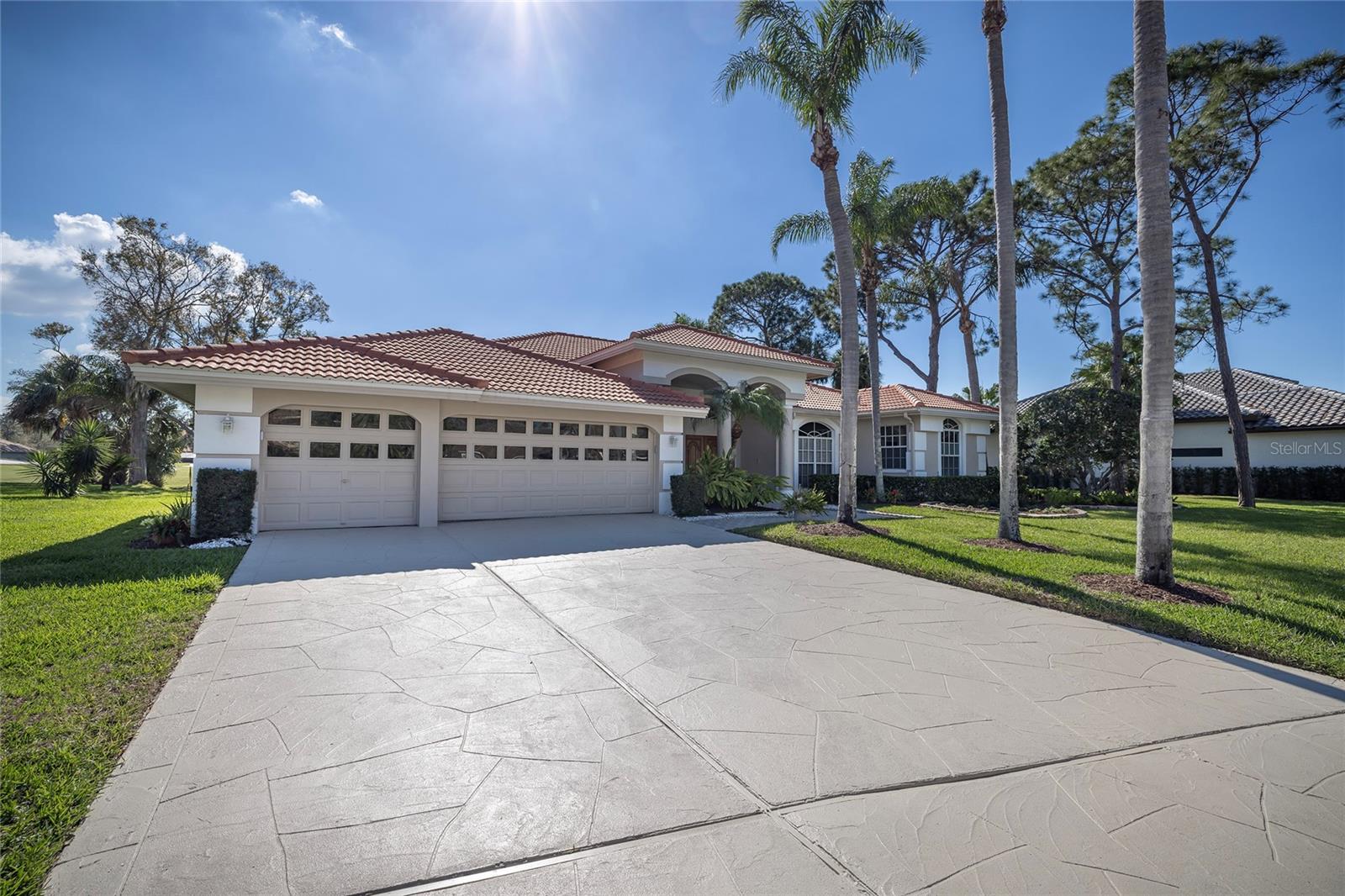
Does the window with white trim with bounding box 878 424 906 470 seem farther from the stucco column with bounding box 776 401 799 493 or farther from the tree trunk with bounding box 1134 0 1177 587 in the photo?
the tree trunk with bounding box 1134 0 1177 587

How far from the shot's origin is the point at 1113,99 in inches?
766

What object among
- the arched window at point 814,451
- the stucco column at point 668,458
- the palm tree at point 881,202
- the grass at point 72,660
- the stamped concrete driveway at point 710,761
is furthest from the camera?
the arched window at point 814,451

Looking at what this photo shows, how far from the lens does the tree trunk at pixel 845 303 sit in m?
11.7

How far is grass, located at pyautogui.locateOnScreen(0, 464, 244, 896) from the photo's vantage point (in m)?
2.50

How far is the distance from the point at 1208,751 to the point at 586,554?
23.4 feet

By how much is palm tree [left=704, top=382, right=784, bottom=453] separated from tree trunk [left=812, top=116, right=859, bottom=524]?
4.35 m

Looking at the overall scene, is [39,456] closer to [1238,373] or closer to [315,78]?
[315,78]

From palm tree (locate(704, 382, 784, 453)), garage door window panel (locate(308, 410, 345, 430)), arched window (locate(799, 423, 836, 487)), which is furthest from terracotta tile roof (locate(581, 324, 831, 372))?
garage door window panel (locate(308, 410, 345, 430))

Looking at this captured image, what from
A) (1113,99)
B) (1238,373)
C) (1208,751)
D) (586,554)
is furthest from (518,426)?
(1238,373)

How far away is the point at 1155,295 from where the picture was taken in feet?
21.9

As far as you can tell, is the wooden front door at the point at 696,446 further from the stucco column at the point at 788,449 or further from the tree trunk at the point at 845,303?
the tree trunk at the point at 845,303

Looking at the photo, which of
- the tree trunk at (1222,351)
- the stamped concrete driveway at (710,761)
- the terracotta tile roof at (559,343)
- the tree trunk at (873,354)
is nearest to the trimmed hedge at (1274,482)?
the tree trunk at (1222,351)

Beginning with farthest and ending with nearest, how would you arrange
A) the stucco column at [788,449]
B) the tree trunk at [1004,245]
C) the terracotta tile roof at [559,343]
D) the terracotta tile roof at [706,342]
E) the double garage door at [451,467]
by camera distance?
the terracotta tile roof at [559,343] < the stucco column at [788,449] < the terracotta tile roof at [706,342] < the double garage door at [451,467] < the tree trunk at [1004,245]

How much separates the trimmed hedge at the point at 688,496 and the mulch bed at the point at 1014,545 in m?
6.07
